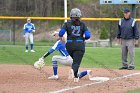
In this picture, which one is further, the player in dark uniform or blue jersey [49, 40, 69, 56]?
blue jersey [49, 40, 69, 56]

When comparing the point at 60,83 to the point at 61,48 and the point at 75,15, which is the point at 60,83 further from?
the point at 75,15

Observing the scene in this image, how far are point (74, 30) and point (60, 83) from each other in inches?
52.7

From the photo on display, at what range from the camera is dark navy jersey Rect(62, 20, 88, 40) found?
11688 millimetres

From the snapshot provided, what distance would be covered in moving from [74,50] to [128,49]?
455cm

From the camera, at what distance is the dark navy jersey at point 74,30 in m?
11.7

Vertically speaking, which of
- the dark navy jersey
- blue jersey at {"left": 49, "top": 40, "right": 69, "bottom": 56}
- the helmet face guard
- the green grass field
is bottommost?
the green grass field

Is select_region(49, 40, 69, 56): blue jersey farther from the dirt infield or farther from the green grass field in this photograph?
the green grass field

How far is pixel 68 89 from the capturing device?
10.6 metres

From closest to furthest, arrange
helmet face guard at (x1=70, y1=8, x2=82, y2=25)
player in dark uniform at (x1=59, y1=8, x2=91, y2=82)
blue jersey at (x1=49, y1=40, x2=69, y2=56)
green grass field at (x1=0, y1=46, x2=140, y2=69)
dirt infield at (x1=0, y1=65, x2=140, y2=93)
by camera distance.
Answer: dirt infield at (x1=0, y1=65, x2=140, y2=93), helmet face guard at (x1=70, y1=8, x2=82, y2=25), player in dark uniform at (x1=59, y1=8, x2=91, y2=82), blue jersey at (x1=49, y1=40, x2=69, y2=56), green grass field at (x1=0, y1=46, x2=140, y2=69)

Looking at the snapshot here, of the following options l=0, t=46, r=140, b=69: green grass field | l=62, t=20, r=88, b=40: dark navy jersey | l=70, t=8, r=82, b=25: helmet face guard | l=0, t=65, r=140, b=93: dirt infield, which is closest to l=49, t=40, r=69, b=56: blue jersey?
l=0, t=65, r=140, b=93: dirt infield

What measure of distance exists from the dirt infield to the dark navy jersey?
44.8 inches

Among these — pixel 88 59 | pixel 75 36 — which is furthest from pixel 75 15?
pixel 88 59

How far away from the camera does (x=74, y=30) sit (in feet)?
38.4

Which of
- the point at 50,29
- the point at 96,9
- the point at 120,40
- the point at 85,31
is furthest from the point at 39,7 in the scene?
the point at 85,31
